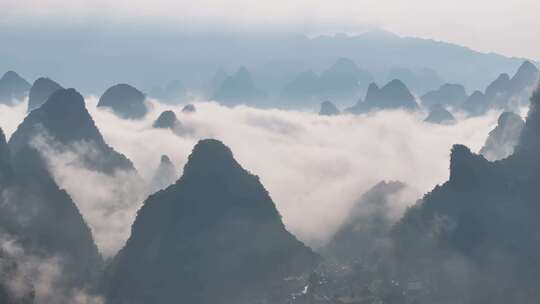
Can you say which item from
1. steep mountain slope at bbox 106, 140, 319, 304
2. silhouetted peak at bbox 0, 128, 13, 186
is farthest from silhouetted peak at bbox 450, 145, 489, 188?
silhouetted peak at bbox 0, 128, 13, 186

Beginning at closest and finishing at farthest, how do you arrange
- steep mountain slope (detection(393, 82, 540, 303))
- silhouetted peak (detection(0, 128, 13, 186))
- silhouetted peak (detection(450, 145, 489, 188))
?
steep mountain slope (detection(393, 82, 540, 303)) → silhouetted peak (detection(450, 145, 489, 188)) → silhouetted peak (detection(0, 128, 13, 186))

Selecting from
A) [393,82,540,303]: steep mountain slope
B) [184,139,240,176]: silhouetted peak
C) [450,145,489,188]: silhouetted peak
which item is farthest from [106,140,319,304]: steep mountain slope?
[450,145,489,188]: silhouetted peak

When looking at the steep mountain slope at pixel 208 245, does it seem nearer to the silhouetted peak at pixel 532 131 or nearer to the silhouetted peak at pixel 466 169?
the silhouetted peak at pixel 466 169

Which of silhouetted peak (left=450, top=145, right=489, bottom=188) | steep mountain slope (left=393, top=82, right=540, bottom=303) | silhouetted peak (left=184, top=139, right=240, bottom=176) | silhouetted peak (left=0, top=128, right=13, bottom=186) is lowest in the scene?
steep mountain slope (left=393, top=82, right=540, bottom=303)

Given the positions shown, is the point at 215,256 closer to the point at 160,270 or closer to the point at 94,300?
the point at 160,270

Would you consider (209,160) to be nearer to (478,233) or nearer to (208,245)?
(208,245)

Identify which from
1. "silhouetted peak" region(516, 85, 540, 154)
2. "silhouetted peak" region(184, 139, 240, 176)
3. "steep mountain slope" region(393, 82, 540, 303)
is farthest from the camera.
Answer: "silhouetted peak" region(516, 85, 540, 154)

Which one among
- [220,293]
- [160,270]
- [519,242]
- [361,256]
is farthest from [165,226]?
[519,242]

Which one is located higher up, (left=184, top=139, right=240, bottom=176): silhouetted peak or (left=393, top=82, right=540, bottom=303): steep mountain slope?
(left=184, top=139, right=240, bottom=176): silhouetted peak

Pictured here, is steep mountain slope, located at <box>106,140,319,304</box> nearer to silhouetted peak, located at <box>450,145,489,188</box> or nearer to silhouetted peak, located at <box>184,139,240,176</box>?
silhouetted peak, located at <box>184,139,240,176</box>

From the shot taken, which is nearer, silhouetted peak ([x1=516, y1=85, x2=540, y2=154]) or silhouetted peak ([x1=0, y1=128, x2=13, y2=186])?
silhouetted peak ([x1=516, y1=85, x2=540, y2=154])
